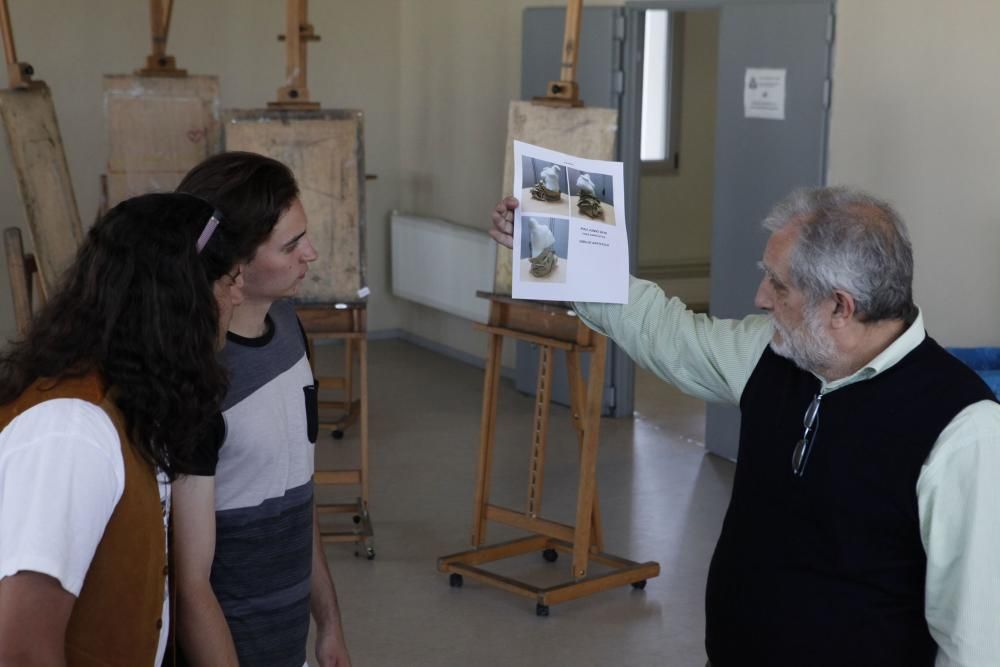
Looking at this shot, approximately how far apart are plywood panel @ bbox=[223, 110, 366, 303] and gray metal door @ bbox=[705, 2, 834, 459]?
178 centimetres

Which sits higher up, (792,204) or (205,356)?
(792,204)

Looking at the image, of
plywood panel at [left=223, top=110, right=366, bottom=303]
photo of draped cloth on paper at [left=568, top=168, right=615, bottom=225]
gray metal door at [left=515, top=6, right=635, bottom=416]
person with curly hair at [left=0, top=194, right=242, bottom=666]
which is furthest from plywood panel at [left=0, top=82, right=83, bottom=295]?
person with curly hair at [left=0, top=194, right=242, bottom=666]

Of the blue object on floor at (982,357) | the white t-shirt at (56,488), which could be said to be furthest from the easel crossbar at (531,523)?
the white t-shirt at (56,488)

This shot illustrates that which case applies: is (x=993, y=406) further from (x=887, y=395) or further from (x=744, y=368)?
(x=744, y=368)

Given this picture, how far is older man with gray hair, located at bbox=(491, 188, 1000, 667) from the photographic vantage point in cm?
183

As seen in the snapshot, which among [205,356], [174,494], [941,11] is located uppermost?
[941,11]

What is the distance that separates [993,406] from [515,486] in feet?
12.1

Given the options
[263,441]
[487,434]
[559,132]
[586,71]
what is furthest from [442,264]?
[263,441]

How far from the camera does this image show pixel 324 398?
670 cm

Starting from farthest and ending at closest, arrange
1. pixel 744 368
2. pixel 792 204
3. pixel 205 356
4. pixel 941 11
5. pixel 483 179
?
pixel 483 179
pixel 941 11
pixel 744 368
pixel 792 204
pixel 205 356

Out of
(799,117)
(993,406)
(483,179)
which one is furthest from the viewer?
(483,179)

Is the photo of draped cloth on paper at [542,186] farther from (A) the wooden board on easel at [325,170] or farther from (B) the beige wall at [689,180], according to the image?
(B) the beige wall at [689,180]

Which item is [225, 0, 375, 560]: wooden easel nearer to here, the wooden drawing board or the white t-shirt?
the wooden drawing board

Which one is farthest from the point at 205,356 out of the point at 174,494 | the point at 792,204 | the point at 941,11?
the point at 941,11
